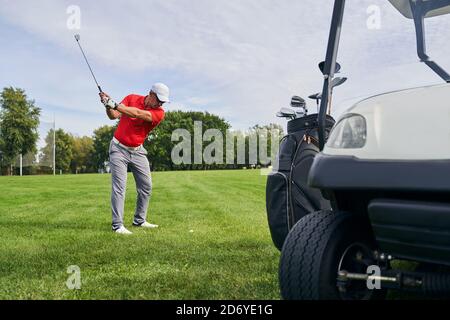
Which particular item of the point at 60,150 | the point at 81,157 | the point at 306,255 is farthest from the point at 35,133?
the point at 306,255

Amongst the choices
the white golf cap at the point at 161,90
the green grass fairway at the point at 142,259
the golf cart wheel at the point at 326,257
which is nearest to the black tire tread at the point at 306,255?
the golf cart wheel at the point at 326,257

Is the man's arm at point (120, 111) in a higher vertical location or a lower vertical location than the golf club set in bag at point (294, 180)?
higher

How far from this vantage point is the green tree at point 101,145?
85131 mm

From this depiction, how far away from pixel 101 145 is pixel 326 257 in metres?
88.0

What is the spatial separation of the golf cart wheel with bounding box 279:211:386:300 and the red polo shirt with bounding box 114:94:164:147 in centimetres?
419

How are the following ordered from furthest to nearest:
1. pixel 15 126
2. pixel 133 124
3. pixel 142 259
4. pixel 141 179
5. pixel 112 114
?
pixel 15 126
pixel 141 179
pixel 133 124
pixel 112 114
pixel 142 259

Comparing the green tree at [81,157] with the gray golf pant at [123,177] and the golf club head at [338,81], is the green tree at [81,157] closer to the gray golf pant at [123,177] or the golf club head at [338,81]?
the gray golf pant at [123,177]

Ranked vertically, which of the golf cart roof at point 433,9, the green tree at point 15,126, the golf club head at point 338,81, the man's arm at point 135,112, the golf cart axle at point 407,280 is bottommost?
the golf cart axle at point 407,280

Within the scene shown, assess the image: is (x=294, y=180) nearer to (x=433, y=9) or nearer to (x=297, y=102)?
(x=297, y=102)

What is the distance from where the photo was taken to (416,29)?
10.3 ft

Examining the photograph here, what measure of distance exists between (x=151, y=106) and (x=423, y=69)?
3.93 m

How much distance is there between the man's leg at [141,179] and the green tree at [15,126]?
62795 mm

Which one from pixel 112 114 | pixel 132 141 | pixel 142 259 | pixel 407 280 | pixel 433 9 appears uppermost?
pixel 433 9

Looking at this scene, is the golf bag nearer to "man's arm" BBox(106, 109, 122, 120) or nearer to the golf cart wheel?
the golf cart wheel
